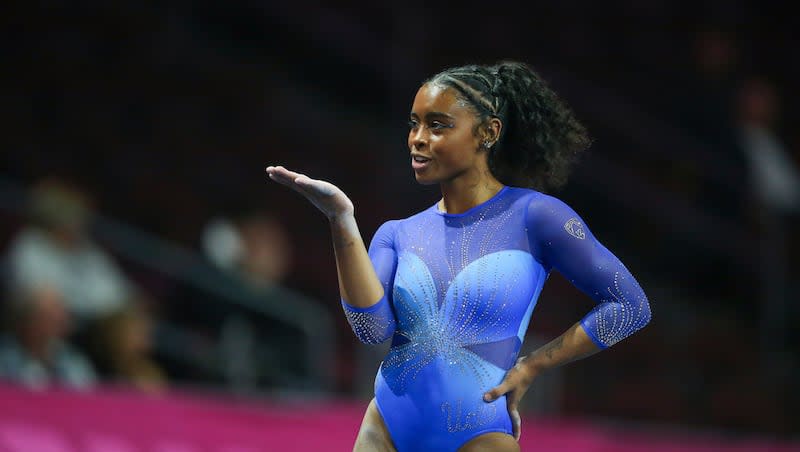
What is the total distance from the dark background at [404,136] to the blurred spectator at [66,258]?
0.46m

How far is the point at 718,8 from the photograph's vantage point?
8.55m

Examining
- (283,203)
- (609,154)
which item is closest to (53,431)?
(283,203)

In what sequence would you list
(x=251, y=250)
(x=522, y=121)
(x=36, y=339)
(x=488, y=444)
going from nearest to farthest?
(x=488, y=444), (x=522, y=121), (x=36, y=339), (x=251, y=250)

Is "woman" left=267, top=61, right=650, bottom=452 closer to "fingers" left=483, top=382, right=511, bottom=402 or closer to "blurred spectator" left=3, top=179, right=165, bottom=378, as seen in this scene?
"fingers" left=483, top=382, right=511, bottom=402

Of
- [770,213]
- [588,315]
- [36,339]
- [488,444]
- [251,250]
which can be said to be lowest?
[488,444]

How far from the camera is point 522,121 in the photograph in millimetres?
2783

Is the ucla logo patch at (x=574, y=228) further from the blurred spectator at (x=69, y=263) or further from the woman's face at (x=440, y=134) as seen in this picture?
the blurred spectator at (x=69, y=263)

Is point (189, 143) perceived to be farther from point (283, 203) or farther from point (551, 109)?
point (551, 109)

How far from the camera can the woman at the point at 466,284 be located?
2.59 metres

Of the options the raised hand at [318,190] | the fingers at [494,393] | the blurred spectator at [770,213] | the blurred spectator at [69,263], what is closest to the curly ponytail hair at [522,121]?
the raised hand at [318,190]

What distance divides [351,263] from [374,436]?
39 cm

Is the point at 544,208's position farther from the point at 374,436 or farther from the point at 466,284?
the point at 374,436

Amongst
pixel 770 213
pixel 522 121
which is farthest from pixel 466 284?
pixel 770 213

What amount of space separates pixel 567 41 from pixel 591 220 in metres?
1.38
